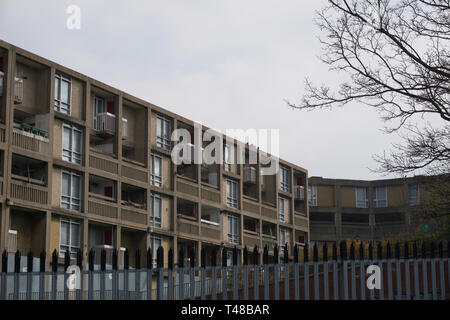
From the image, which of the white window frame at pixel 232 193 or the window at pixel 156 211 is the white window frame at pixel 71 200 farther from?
the white window frame at pixel 232 193

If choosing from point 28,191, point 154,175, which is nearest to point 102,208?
point 28,191

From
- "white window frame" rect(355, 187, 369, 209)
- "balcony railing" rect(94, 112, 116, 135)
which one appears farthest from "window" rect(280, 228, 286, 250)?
"balcony railing" rect(94, 112, 116, 135)

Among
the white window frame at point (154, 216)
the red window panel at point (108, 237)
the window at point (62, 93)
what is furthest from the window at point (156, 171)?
the window at point (62, 93)

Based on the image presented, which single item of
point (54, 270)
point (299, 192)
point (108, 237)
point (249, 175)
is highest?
point (249, 175)

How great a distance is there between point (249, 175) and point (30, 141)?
24.1 m

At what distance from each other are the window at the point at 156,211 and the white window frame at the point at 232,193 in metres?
8.86

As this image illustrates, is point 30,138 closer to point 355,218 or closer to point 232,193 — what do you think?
point 232,193

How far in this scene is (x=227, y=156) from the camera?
5656cm

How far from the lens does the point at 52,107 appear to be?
3962 cm

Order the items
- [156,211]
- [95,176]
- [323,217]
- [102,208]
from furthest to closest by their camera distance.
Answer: [323,217] < [156,211] < [102,208] < [95,176]

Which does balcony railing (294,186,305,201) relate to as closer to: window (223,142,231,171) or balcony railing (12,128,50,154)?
window (223,142,231,171)

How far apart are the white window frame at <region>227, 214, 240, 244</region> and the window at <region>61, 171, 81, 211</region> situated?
16475 mm
